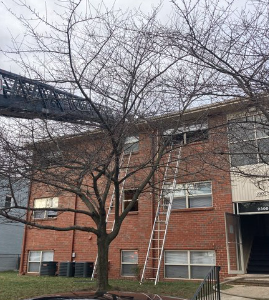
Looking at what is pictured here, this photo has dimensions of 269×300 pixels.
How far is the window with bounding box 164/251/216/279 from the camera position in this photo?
1409 centimetres

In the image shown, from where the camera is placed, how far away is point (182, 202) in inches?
605

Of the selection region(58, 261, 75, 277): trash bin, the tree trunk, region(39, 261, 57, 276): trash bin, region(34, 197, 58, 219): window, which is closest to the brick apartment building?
region(39, 261, 57, 276): trash bin

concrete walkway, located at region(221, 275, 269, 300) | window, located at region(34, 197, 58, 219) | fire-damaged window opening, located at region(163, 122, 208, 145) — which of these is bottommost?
concrete walkway, located at region(221, 275, 269, 300)

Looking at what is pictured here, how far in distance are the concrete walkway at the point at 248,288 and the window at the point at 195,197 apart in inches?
130

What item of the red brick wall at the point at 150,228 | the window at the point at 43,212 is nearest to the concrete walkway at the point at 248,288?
the red brick wall at the point at 150,228

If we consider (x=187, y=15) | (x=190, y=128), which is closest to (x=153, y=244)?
(x=190, y=128)

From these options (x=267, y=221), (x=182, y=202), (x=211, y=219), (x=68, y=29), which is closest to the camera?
(x=68, y=29)

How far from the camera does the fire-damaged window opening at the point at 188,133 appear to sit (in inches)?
421

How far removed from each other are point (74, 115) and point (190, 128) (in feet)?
11.9

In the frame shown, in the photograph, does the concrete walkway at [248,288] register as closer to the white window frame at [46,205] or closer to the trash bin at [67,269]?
the trash bin at [67,269]

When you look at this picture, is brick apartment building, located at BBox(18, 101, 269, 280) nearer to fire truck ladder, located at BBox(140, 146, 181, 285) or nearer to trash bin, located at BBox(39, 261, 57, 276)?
fire truck ladder, located at BBox(140, 146, 181, 285)

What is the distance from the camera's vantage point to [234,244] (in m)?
13.8

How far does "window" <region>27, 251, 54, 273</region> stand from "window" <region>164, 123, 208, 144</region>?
1037cm

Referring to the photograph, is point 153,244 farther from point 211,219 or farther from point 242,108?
point 242,108
